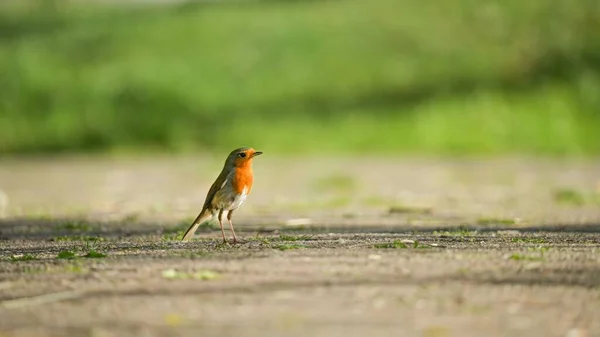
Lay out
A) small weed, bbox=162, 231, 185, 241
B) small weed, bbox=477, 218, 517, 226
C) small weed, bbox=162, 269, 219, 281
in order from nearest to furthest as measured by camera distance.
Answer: small weed, bbox=162, 269, 219, 281, small weed, bbox=162, 231, 185, 241, small weed, bbox=477, 218, 517, 226

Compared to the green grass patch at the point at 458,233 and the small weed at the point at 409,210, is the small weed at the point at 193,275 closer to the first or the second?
→ the green grass patch at the point at 458,233

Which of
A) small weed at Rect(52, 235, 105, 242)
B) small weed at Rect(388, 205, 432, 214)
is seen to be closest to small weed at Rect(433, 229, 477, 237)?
small weed at Rect(52, 235, 105, 242)

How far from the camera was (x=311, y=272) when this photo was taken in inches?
311

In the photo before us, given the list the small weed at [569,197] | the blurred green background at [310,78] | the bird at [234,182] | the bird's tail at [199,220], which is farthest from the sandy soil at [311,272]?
the blurred green background at [310,78]

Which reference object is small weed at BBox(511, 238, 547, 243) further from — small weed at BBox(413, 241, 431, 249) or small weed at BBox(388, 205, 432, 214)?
small weed at BBox(388, 205, 432, 214)

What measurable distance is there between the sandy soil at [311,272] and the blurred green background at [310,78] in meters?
13.1

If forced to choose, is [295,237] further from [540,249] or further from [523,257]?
[523,257]

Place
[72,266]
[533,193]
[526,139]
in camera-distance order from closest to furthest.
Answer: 1. [72,266]
2. [533,193]
3. [526,139]

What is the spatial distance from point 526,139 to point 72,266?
2106 centimetres

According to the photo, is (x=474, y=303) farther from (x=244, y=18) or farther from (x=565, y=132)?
(x=244, y=18)

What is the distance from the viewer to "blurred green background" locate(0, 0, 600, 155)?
29.4m

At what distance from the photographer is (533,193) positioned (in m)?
18.7

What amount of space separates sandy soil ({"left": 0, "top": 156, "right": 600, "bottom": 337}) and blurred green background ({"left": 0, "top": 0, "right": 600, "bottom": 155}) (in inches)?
515

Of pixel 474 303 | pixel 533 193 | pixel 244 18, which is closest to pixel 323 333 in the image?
pixel 474 303
